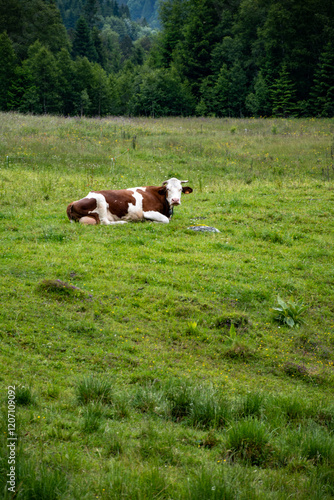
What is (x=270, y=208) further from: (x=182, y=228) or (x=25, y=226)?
(x=25, y=226)

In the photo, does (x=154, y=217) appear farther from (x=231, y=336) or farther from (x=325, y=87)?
(x=325, y=87)

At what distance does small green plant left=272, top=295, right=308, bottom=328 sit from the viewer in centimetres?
729

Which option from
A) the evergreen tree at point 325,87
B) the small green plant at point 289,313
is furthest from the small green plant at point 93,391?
the evergreen tree at point 325,87

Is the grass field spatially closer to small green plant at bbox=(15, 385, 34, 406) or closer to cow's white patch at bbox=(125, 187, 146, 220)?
small green plant at bbox=(15, 385, 34, 406)

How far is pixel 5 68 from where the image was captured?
5503cm

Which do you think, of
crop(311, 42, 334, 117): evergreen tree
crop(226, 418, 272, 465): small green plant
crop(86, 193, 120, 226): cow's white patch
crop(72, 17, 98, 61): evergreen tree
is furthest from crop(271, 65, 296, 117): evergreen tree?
crop(226, 418, 272, 465): small green plant

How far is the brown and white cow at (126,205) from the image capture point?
36.7ft

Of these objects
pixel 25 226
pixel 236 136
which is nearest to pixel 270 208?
pixel 25 226

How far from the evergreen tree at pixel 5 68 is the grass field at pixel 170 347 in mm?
46444

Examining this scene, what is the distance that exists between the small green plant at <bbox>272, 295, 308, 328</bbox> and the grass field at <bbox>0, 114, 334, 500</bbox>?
2cm

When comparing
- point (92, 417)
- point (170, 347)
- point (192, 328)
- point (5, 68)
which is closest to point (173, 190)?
point (192, 328)

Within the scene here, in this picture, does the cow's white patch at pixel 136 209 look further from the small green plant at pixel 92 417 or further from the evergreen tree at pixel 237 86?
the evergreen tree at pixel 237 86

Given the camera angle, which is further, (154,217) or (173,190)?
(173,190)

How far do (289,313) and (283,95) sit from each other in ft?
172
